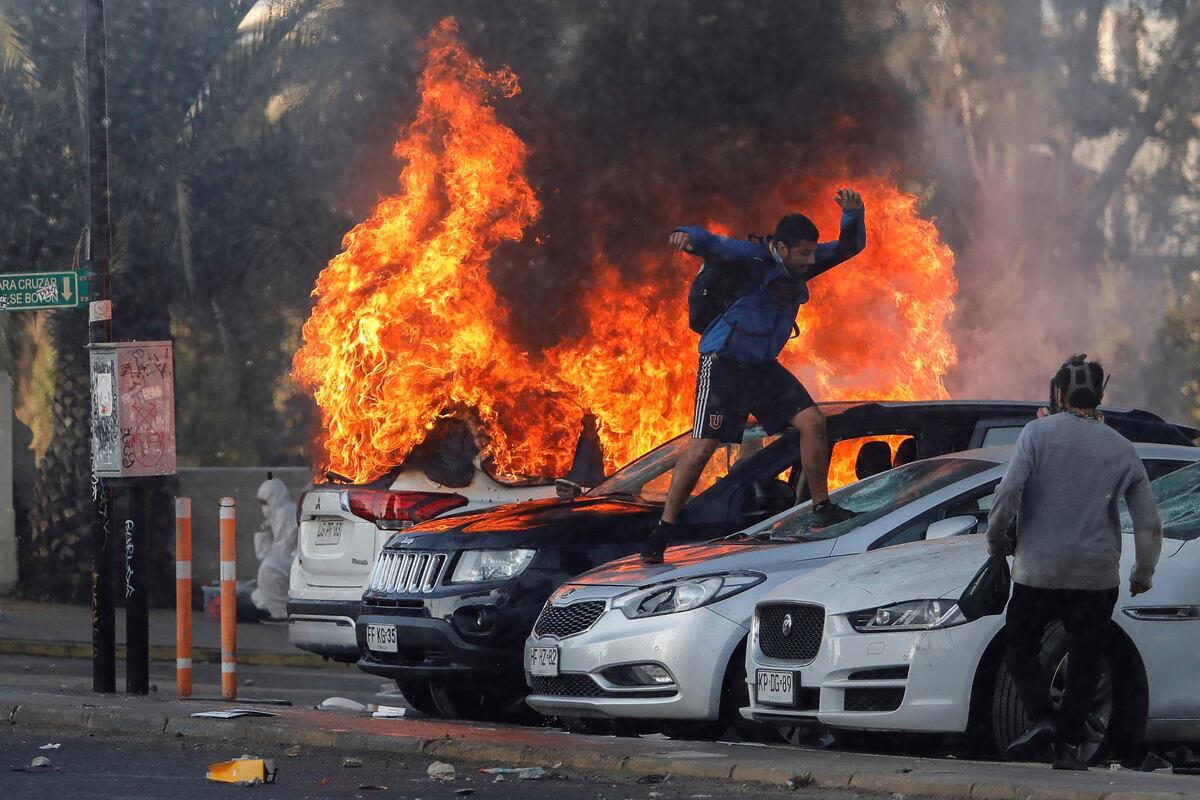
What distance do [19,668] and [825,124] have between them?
859 centimetres

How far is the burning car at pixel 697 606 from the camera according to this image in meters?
8.98

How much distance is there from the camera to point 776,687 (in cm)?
846

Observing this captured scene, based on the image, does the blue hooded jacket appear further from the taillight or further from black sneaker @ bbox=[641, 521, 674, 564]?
the taillight

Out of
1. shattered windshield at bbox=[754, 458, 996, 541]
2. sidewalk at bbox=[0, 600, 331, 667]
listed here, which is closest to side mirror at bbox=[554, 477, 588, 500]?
shattered windshield at bbox=[754, 458, 996, 541]

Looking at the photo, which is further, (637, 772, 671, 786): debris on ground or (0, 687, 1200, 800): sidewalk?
(637, 772, 671, 786): debris on ground

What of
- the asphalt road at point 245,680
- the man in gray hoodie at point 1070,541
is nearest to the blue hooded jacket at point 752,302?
the man in gray hoodie at point 1070,541

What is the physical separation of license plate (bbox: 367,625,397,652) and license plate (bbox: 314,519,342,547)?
53.5 inches

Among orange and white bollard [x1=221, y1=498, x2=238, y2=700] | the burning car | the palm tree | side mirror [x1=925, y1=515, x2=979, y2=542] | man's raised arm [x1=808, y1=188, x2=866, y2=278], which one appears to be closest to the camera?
side mirror [x1=925, y1=515, x2=979, y2=542]

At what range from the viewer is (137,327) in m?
22.0

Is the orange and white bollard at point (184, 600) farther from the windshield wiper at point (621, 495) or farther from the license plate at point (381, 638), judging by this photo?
the windshield wiper at point (621, 495)

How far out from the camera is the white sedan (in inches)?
313

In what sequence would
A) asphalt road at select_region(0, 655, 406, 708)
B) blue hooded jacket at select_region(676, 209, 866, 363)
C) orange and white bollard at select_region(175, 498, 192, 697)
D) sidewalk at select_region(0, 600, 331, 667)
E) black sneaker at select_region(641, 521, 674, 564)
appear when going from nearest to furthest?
1. black sneaker at select_region(641, 521, 674, 564)
2. blue hooded jacket at select_region(676, 209, 866, 363)
3. orange and white bollard at select_region(175, 498, 192, 697)
4. asphalt road at select_region(0, 655, 406, 708)
5. sidewalk at select_region(0, 600, 331, 667)

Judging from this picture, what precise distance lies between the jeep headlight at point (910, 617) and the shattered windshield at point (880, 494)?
1.28 meters

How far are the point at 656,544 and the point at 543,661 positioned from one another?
80 cm
